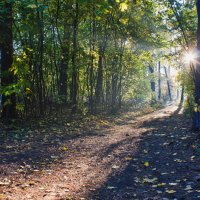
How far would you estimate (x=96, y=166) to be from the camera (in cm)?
625

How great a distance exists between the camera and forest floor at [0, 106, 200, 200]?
459cm

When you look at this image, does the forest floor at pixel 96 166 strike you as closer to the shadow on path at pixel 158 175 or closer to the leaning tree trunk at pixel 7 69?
the shadow on path at pixel 158 175

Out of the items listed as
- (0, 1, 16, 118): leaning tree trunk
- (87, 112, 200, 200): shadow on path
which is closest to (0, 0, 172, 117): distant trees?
(0, 1, 16, 118): leaning tree trunk

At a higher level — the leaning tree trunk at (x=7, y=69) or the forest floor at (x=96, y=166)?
the leaning tree trunk at (x=7, y=69)

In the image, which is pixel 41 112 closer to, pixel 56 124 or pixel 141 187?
pixel 56 124

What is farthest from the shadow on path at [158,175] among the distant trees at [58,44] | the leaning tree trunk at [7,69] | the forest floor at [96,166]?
the leaning tree trunk at [7,69]

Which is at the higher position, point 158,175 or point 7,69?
point 7,69

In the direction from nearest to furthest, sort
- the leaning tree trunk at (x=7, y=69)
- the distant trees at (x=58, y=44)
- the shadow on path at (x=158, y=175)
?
the shadow on path at (x=158, y=175) → the distant trees at (x=58, y=44) → the leaning tree trunk at (x=7, y=69)

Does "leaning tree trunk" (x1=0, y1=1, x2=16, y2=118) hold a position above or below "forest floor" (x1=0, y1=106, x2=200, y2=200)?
above

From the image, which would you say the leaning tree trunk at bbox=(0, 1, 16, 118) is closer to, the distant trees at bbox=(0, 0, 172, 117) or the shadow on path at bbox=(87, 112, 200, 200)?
the distant trees at bbox=(0, 0, 172, 117)

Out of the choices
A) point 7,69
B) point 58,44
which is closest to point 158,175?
point 7,69

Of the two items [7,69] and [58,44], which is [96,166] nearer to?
[7,69]

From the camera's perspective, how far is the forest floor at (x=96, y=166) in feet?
15.0

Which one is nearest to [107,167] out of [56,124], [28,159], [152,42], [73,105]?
[28,159]
